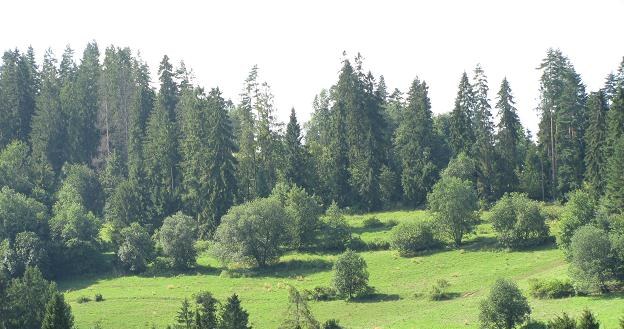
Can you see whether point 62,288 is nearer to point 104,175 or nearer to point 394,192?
point 104,175

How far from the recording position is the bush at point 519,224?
85088mm

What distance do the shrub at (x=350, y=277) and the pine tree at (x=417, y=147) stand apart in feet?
111

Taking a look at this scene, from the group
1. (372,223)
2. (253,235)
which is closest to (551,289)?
(372,223)

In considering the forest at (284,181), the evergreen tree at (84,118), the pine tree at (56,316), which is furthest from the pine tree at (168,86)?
the pine tree at (56,316)

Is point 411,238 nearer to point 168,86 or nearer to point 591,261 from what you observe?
point 591,261

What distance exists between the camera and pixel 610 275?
228 ft

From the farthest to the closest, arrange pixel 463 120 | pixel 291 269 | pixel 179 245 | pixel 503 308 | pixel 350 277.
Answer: pixel 463 120 < pixel 179 245 < pixel 291 269 < pixel 350 277 < pixel 503 308

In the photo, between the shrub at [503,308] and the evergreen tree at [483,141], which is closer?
the shrub at [503,308]

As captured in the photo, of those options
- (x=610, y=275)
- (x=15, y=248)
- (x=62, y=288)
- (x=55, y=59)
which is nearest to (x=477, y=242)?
(x=610, y=275)

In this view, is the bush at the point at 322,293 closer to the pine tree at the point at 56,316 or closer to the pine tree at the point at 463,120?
the pine tree at the point at 56,316

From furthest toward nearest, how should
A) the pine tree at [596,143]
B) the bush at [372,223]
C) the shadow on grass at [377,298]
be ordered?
1. the bush at [372,223]
2. the pine tree at [596,143]
3. the shadow on grass at [377,298]

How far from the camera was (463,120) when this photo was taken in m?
112

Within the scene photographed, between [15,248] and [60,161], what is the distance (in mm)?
36274

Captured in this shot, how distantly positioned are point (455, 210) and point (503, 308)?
2816 cm
